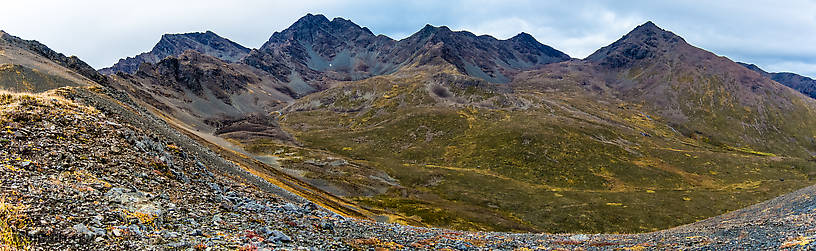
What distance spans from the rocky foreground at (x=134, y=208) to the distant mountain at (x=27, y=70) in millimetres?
110434

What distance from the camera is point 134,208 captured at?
563 inches

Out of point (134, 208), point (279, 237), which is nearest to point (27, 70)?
point (134, 208)

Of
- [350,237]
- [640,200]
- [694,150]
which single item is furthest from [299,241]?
[694,150]

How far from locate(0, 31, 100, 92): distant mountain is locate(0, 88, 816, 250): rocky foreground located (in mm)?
110434

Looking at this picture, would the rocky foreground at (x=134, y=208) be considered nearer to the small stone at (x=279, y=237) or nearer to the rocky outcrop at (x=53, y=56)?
the small stone at (x=279, y=237)

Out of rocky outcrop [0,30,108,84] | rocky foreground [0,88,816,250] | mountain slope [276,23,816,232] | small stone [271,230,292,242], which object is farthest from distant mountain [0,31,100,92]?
small stone [271,230,292,242]

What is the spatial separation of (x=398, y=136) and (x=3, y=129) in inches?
6893

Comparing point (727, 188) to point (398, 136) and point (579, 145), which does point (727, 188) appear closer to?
point (579, 145)

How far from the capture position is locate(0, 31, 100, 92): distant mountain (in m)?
96.9

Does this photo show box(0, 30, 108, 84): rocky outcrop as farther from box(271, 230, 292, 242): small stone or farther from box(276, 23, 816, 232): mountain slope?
box(271, 230, 292, 242): small stone

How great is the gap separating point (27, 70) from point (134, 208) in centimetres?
13891

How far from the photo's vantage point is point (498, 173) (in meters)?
134

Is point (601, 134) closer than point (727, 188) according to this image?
No

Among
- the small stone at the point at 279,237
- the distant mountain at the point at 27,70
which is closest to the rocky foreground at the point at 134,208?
the small stone at the point at 279,237
